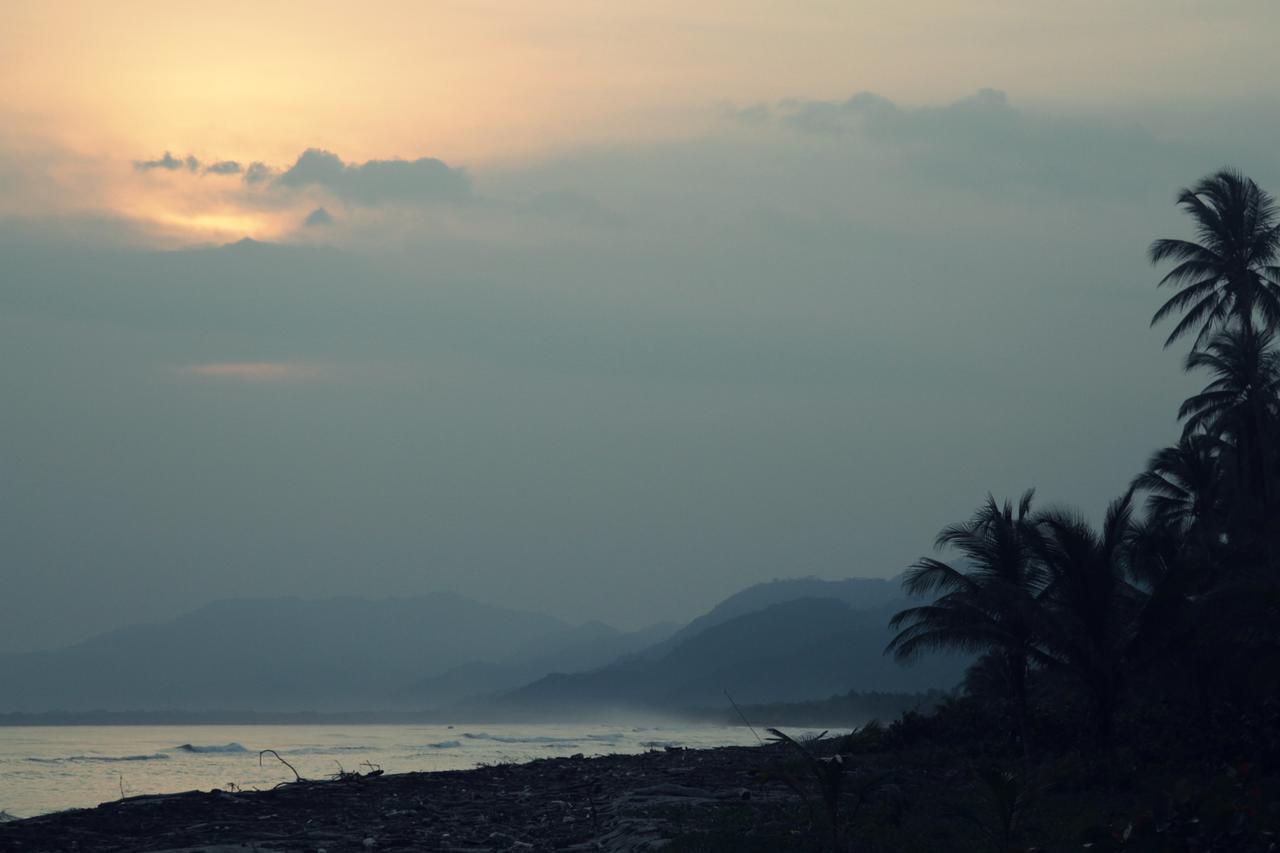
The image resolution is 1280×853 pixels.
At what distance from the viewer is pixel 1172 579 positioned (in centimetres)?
2209

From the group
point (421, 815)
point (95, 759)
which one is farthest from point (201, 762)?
point (421, 815)

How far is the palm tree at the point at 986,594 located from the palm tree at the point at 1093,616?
0.68 metres

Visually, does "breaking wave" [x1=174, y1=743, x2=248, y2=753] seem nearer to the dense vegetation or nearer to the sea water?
the sea water

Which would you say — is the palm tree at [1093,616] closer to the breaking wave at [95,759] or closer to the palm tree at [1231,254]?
the palm tree at [1231,254]

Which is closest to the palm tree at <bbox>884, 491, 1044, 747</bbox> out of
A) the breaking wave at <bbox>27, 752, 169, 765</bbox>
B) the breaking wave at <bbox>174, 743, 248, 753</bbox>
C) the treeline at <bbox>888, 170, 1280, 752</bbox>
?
the treeline at <bbox>888, 170, 1280, 752</bbox>

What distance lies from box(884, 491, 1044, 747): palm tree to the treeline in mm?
40

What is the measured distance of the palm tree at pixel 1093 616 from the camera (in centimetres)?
2261

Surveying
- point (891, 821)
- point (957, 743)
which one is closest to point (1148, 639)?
point (957, 743)

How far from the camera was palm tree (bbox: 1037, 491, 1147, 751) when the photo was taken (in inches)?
890

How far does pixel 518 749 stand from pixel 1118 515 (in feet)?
145

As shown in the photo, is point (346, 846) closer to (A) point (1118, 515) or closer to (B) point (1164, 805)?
(B) point (1164, 805)

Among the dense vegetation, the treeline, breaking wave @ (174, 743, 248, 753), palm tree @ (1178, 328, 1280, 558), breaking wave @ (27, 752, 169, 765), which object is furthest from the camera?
breaking wave @ (174, 743, 248, 753)

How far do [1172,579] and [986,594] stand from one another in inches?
145

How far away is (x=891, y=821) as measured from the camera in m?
16.1
